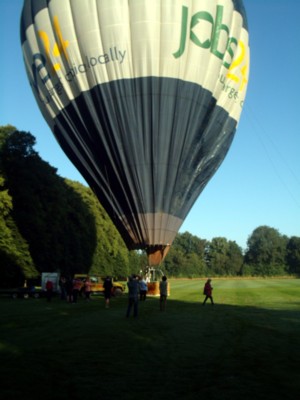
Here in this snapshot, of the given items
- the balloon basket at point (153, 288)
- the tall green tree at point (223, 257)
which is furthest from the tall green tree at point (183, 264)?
the balloon basket at point (153, 288)

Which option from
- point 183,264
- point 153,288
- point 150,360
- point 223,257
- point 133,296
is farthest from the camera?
point 223,257

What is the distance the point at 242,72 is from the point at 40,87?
10.7 meters

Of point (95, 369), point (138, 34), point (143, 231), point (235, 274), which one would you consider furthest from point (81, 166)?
point (235, 274)

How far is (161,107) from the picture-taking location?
21.5m

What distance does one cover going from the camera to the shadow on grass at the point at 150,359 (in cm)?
586

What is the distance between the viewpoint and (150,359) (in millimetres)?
7781

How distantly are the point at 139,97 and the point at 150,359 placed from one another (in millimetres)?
15477

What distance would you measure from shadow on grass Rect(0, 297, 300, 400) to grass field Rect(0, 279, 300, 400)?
1 centimetres

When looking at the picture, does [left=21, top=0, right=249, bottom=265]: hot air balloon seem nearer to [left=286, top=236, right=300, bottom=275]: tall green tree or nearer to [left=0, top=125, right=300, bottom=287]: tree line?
[left=0, top=125, right=300, bottom=287]: tree line

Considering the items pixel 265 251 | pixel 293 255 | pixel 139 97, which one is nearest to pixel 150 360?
pixel 139 97

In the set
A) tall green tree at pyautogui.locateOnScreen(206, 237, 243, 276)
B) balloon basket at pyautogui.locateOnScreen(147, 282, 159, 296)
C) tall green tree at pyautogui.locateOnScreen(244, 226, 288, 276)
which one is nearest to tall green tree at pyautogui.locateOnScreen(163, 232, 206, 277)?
tall green tree at pyautogui.locateOnScreen(206, 237, 243, 276)

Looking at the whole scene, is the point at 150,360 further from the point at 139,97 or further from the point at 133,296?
the point at 139,97

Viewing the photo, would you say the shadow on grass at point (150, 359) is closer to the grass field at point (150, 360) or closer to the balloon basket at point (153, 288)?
the grass field at point (150, 360)

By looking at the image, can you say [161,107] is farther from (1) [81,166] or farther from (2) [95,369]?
(2) [95,369]
